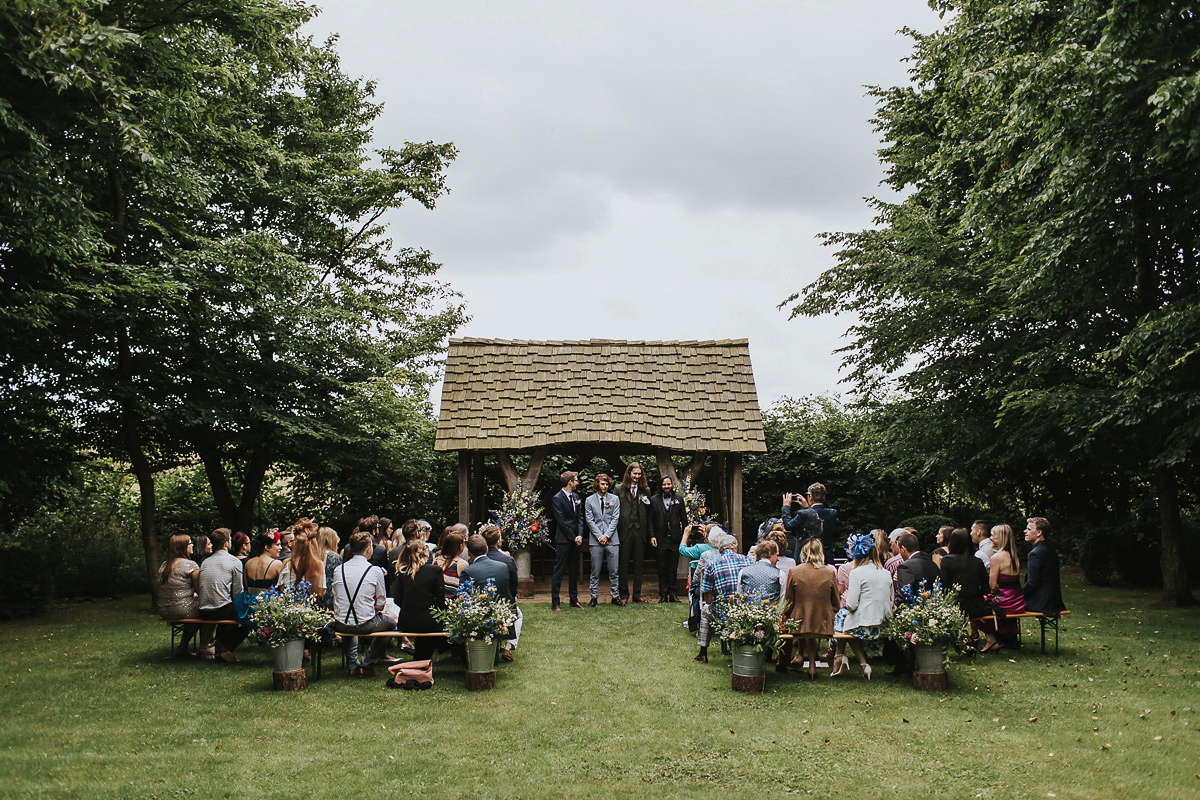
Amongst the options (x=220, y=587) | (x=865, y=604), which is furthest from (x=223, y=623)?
(x=865, y=604)

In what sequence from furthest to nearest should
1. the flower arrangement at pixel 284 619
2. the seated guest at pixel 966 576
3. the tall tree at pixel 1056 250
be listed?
1. the tall tree at pixel 1056 250
2. the seated guest at pixel 966 576
3. the flower arrangement at pixel 284 619

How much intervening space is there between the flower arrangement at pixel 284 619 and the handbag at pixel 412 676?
2.78 ft

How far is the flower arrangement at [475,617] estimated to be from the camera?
7.94m

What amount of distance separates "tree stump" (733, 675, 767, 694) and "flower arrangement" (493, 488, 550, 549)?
614 centimetres

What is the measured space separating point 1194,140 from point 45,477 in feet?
53.1

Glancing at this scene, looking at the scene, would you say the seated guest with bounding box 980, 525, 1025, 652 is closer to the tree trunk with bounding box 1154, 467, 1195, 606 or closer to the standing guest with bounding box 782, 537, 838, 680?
the standing guest with bounding box 782, 537, 838, 680

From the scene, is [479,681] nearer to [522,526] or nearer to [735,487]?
[522,526]

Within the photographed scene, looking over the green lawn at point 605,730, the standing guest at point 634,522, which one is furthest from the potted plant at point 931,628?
the standing guest at point 634,522

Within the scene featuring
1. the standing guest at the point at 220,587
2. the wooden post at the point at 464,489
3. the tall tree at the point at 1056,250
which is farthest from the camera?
the wooden post at the point at 464,489

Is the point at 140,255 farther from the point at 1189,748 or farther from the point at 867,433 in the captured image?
the point at 1189,748

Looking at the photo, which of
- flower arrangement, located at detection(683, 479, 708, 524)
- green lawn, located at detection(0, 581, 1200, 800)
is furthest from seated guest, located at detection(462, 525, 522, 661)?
flower arrangement, located at detection(683, 479, 708, 524)

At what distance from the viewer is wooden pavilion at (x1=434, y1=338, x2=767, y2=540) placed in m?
14.3

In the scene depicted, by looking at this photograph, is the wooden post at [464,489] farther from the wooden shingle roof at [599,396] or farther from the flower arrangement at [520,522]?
the flower arrangement at [520,522]

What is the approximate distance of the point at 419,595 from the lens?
339 inches
